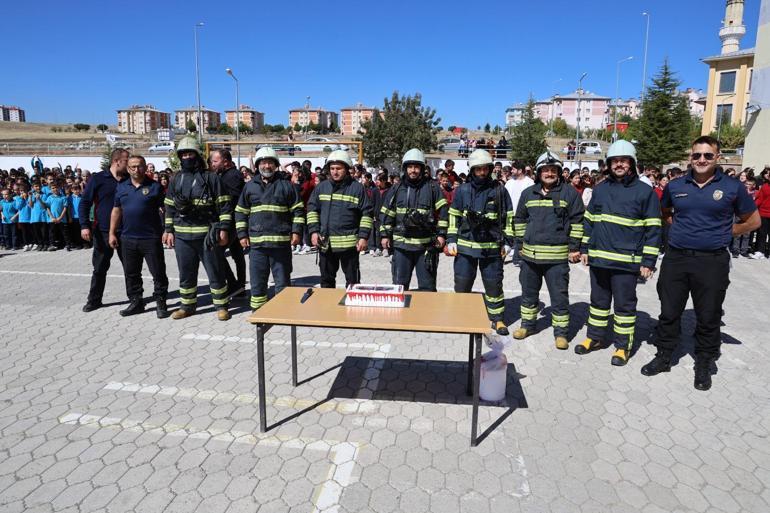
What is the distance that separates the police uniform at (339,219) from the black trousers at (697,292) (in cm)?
322

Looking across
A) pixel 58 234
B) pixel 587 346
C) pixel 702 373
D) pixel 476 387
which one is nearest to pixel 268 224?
pixel 476 387

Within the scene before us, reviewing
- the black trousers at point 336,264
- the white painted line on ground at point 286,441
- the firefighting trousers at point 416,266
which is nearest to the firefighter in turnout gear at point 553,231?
the firefighting trousers at point 416,266

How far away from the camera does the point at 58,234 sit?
1212 cm

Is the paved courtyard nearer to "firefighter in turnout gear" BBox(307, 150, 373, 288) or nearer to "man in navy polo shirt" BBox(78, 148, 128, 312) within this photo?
"man in navy polo shirt" BBox(78, 148, 128, 312)

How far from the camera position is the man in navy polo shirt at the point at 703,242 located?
A: 450cm

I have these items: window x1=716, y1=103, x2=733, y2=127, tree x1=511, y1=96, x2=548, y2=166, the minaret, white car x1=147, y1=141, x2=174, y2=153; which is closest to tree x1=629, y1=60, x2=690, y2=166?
tree x1=511, y1=96, x2=548, y2=166

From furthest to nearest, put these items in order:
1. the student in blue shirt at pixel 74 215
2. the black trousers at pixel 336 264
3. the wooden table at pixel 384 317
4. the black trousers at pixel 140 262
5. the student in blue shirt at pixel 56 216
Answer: the student in blue shirt at pixel 74 215 → the student in blue shirt at pixel 56 216 → the black trousers at pixel 140 262 → the black trousers at pixel 336 264 → the wooden table at pixel 384 317

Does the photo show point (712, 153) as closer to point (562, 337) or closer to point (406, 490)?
point (562, 337)

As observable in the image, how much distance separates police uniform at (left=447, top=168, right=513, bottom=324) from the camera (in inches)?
224

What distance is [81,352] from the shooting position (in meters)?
5.49

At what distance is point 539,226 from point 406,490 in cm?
337

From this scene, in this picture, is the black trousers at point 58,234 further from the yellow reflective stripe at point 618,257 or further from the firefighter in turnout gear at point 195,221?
the yellow reflective stripe at point 618,257

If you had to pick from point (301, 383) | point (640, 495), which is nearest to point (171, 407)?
point (301, 383)

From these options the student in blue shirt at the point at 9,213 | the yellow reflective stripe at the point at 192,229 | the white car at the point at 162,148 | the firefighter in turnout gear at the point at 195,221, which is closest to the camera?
the firefighter in turnout gear at the point at 195,221
